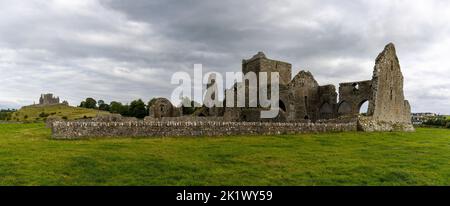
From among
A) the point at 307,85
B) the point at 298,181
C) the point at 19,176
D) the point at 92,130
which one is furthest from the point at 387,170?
the point at 307,85

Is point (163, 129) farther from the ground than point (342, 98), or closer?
closer

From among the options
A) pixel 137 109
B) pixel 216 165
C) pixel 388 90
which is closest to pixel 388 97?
pixel 388 90

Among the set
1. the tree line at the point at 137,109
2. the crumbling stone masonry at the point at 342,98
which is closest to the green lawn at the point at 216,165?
the crumbling stone masonry at the point at 342,98

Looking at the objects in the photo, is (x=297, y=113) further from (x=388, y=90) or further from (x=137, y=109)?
(x=137, y=109)

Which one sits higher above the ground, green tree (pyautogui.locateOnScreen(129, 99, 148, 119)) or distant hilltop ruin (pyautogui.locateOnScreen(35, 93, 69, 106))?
distant hilltop ruin (pyautogui.locateOnScreen(35, 93, 69, 106))

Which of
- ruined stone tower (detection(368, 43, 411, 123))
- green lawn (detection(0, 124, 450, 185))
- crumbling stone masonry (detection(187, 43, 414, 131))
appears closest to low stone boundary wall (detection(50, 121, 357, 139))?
green lawn (detection(0, 124, 450, 185))

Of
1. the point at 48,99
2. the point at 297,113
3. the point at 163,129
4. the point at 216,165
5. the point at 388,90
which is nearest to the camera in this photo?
the point at 216,165

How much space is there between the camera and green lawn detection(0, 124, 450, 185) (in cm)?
872

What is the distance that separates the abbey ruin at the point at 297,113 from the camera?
18.9 m

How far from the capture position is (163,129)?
19250 mm

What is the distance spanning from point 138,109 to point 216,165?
70418 millimetres

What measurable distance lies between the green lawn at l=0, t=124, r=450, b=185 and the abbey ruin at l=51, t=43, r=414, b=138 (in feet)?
12.0

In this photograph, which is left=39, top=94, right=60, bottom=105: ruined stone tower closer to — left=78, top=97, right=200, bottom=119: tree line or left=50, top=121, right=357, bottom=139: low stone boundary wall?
left=78, top=97, right=200, bottom=119: tree line

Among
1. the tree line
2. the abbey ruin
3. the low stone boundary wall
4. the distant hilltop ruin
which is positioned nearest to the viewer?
the low stone boundary wall
